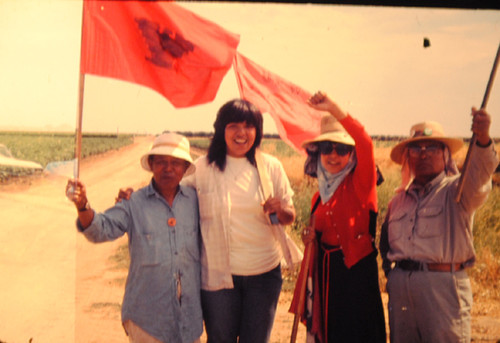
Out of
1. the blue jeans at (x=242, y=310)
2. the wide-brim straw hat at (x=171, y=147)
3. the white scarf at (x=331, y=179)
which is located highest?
the wide-brim straw hat at (x=171, y=147)

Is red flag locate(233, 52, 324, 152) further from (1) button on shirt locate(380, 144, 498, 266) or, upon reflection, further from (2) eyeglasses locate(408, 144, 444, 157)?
(1) button on shirt locate(380, 144, 498, 266)

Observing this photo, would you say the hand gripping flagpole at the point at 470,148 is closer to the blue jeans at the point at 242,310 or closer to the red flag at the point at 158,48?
the blue jeans at the point at 242,310

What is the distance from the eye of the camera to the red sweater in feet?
9.73

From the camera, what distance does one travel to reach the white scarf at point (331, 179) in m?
3.16

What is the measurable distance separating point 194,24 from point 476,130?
1946 millimetres

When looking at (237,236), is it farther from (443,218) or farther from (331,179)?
(443,218)

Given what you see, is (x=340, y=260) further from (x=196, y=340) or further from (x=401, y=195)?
(x=196, y=340)

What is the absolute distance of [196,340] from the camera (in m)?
3.00

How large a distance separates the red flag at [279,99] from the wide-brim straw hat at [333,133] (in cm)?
45

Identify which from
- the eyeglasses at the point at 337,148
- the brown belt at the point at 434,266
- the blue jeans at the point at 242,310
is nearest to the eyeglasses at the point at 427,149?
the eyeglasses at the point at 337,148

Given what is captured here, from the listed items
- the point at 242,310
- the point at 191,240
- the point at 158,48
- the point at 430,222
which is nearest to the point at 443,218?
the point at 430,222

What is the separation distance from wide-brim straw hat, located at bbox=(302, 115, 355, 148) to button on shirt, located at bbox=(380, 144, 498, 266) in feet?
1.79

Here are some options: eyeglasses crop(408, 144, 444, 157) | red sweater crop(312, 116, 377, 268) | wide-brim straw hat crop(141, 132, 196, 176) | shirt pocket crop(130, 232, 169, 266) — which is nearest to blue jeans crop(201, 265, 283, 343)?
shirt pocket crop(130, 232, 169, 266)

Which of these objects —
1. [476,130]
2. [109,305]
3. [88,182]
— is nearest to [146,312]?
[476,130]
